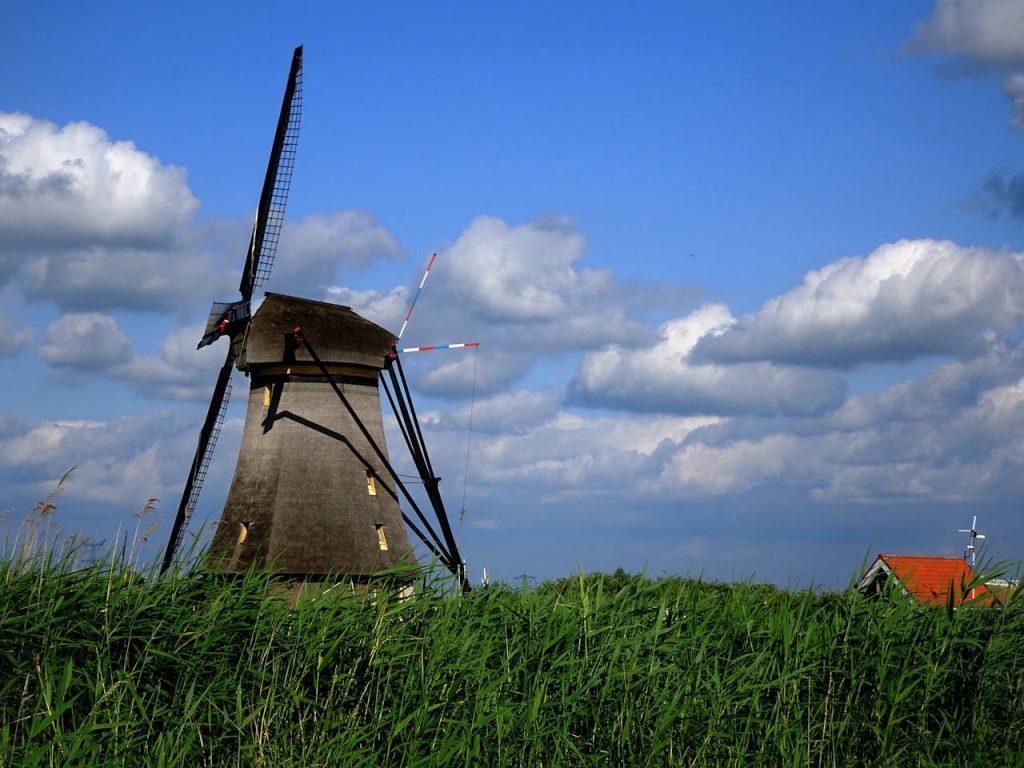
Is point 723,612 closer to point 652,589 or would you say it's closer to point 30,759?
point 652,589

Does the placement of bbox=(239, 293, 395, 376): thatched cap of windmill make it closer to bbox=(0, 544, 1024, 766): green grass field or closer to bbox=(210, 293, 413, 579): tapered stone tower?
bbox=(210, 293, 413, 579): tapered stone tower

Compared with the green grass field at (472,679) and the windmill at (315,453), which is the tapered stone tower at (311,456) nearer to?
the windmill at (315,453)

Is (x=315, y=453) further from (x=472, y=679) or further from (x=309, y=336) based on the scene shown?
(x=472, y=679)

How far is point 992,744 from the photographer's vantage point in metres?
8.81

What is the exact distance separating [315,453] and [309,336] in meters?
2.02

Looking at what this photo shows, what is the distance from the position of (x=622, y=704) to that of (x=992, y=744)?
3.42 m

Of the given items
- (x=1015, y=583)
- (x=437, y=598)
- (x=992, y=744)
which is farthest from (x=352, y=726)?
(x=1015, y=583)

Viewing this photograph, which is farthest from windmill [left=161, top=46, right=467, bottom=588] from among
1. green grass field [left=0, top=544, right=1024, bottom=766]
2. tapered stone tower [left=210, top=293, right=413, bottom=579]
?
green grass field [left=0, top=544, right=1024, bottom=766]

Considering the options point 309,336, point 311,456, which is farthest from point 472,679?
point 309,336

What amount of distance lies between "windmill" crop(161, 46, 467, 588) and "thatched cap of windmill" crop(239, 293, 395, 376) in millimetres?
18

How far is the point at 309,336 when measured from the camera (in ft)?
60.8

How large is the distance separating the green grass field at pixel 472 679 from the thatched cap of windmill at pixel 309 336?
34.5 feet

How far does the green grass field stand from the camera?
22.9 ft

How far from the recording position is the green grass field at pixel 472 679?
6977 millimetres
